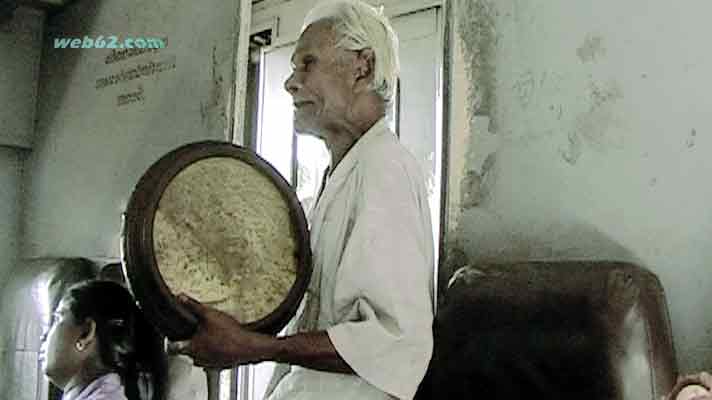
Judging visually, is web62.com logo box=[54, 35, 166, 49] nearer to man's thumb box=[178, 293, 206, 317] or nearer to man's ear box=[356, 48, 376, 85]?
man's ear box=[356, 48, 376, 85]

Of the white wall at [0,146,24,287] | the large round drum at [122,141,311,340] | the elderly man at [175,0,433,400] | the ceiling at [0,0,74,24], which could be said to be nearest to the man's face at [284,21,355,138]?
the elderly man at [175,0,433,400]

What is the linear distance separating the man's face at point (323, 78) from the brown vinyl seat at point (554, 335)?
39cm

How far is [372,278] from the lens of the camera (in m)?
1.29

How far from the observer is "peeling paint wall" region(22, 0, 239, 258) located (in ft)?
8.90

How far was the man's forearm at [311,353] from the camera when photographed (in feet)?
4.24

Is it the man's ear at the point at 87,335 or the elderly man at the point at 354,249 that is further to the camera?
the man's ear at the point at 87,335

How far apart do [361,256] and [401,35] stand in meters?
0.84

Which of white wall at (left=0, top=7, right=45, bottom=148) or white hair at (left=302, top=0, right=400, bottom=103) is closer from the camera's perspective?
white hair at (left=302, top=0, right=400, bottom=103)

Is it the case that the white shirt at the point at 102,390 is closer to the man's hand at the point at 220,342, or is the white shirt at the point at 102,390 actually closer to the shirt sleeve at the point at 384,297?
the man's hand at the point at 220,342

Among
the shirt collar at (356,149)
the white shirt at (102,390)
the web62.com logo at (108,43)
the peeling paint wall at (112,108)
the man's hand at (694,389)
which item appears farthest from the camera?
the web62.com logo at (108,43)

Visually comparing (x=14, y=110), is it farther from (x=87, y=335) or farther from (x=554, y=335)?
(x=554, y=335)

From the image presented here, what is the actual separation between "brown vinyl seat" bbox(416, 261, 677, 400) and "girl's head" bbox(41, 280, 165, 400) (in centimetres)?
99

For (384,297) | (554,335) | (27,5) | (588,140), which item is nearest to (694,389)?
(554,335)

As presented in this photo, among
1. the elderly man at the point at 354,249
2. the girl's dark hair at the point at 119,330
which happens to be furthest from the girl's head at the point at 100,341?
the elderly man at the point at 354,249
